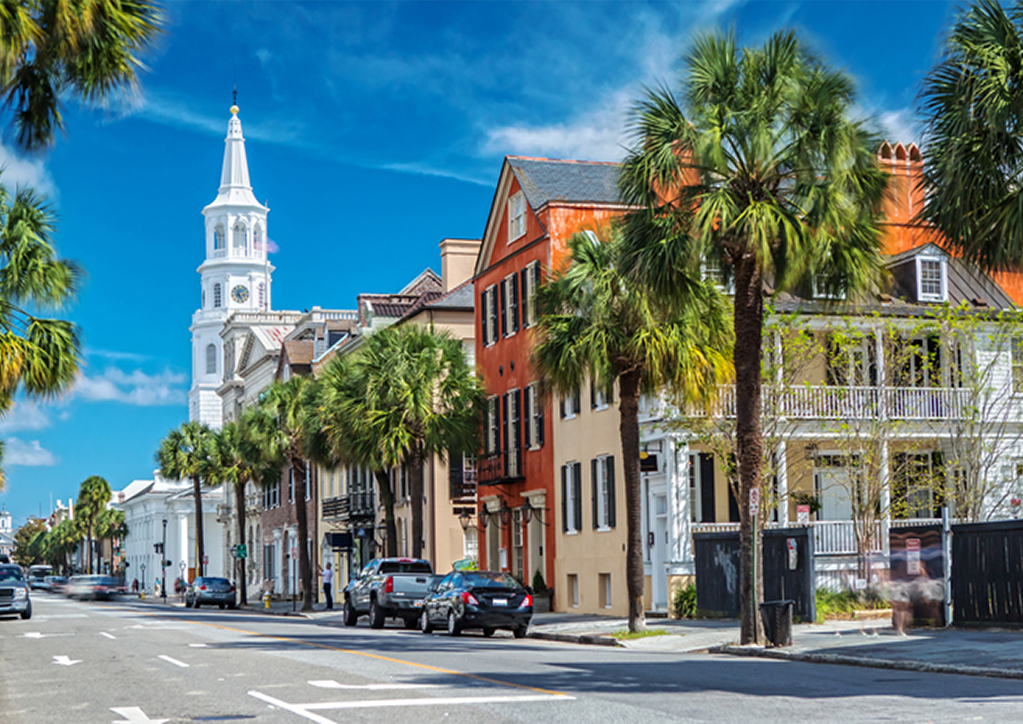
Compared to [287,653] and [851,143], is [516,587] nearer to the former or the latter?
[287,653]

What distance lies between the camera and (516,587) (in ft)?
92.5

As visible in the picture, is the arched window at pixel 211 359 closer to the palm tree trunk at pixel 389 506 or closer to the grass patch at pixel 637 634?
the palm tree trunk at pixel 389 506

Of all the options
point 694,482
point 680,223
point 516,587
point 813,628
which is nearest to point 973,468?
point 694,482

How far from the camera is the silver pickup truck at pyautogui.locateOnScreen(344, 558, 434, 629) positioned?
33.8 m

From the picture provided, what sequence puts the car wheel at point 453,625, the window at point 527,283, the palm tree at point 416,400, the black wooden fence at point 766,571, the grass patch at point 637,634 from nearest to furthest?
1. the grass patch at point 637,634
2. the black wooden fence at point 766,571
3. the car wheel at point 453,625
4. the palm tree at point 416,400
5. the window at point 527,283

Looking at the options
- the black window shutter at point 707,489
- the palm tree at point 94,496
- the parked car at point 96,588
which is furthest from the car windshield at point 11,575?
the palm tree at point 94,496

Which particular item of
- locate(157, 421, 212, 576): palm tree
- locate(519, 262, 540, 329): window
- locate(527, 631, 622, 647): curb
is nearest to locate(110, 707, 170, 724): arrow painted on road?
locate(527, 631, 622, 647): curb

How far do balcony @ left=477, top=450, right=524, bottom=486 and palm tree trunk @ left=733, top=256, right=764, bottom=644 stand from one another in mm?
19941

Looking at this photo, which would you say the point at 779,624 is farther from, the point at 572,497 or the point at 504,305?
the point at 504,305

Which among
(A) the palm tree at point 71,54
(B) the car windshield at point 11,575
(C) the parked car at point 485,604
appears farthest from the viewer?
(B) the car windshield at point 11,575

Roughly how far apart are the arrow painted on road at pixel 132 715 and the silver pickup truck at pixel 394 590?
65.7 ft

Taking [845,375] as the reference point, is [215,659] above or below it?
below

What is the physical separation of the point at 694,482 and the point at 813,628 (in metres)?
A: 8.94

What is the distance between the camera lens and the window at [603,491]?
117 ft
